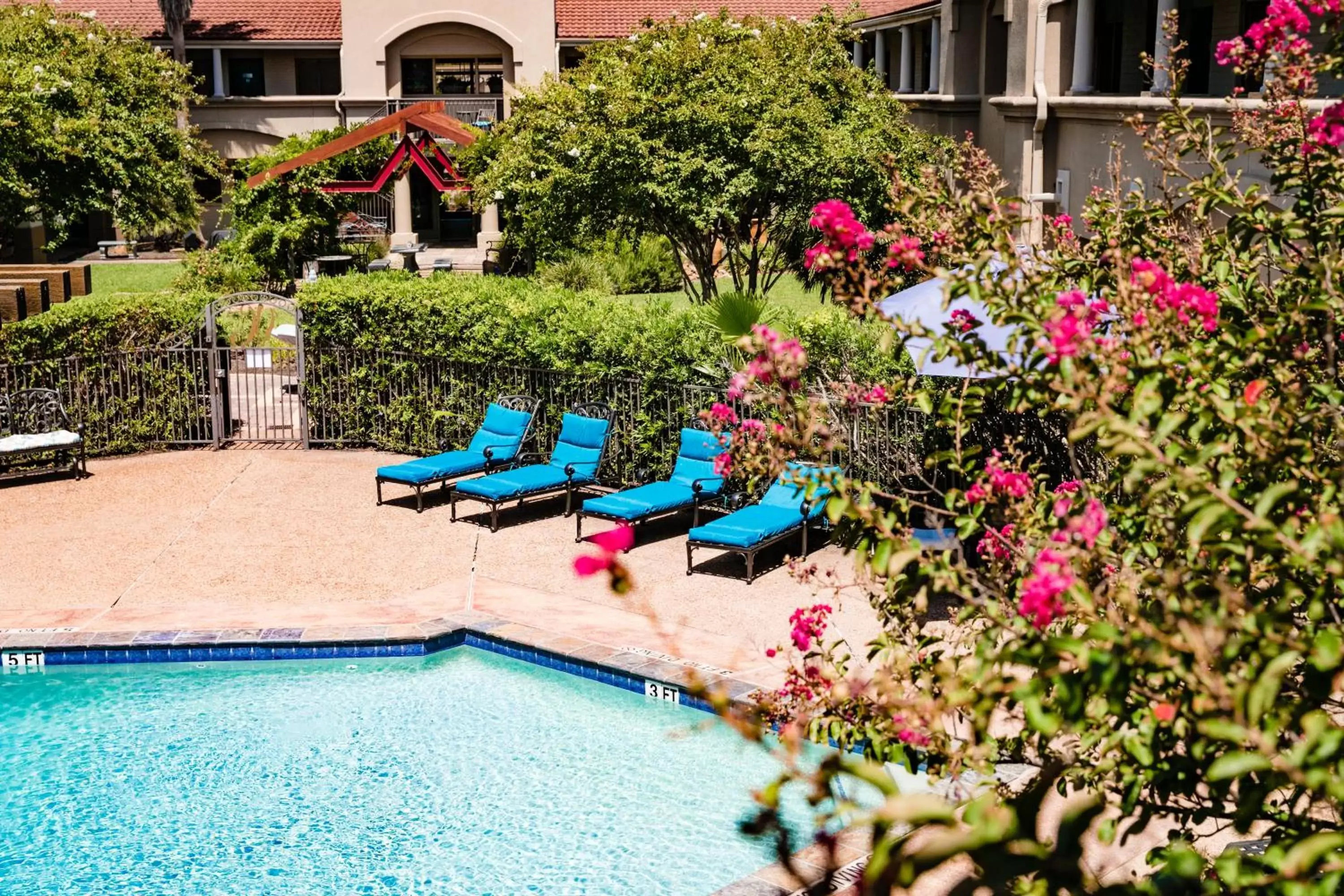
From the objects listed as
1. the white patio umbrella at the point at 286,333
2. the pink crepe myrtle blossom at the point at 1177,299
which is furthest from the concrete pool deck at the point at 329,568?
the pink crepe myrtle blossom at the point at 1177,299

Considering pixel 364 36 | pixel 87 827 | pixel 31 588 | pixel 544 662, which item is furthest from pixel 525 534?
pixel 364 36

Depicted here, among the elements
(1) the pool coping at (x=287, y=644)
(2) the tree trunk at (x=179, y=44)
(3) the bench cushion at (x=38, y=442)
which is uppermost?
(2) the tree trunk at (x=179, y=44)

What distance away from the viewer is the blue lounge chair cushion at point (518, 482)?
1549 cm

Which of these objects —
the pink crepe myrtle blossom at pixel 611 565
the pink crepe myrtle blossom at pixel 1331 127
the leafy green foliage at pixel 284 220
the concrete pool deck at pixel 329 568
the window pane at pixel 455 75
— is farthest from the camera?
the window pane at pixel 455 75

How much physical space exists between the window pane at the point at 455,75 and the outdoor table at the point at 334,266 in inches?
720

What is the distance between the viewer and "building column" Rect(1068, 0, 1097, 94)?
23703mm

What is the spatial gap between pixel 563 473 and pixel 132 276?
28.5 m

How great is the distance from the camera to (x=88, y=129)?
87.8ft

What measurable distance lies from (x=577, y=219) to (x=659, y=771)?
45.2ft

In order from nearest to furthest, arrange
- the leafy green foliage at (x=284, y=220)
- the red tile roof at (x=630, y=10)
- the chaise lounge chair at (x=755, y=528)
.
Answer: the chaise lounge chair at (x=755, y=528) < the leafy green foliage at (x=284, y=220) < the red tile roof at (x=630, y=10)

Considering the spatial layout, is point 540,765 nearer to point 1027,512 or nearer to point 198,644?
point 198,644

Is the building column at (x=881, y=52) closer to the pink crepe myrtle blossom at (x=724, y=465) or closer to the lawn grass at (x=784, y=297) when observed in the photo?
the lawn grass at (x=784, y=297)

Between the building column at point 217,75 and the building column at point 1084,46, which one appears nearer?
the building column at point 1084,46

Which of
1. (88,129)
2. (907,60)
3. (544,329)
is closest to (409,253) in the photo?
(88,129)
